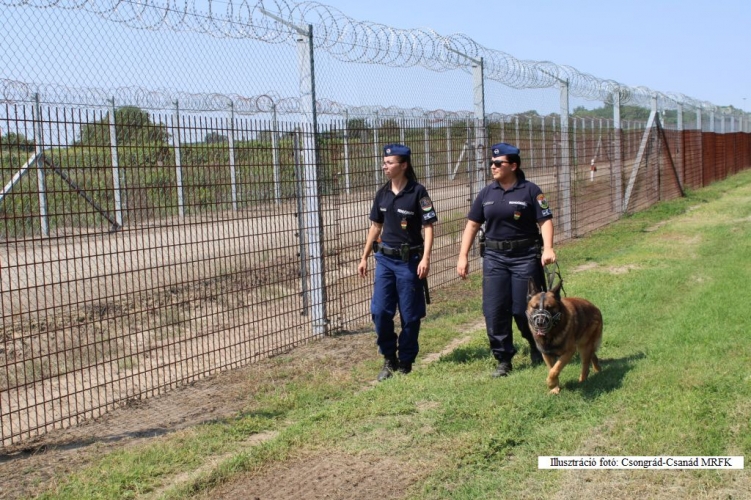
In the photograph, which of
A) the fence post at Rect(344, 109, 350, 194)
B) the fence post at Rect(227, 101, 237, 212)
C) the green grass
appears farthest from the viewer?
the fence post at Rect(344, 109, 350, 194)

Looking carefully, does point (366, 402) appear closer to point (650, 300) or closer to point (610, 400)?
point (610, 400)

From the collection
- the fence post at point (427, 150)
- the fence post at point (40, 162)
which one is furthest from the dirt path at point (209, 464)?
the fence post at point (427, 150)

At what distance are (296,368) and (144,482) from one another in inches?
99.2

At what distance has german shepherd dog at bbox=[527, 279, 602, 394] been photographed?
515 centimetres

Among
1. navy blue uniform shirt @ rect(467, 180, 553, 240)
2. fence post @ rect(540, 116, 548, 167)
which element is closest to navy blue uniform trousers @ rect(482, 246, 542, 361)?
navy blue uniform shirt @ rect(467, 180, 553, 240)

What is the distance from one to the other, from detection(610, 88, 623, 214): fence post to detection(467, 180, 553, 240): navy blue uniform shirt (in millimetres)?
12583

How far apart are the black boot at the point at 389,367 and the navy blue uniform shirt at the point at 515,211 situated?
134cm

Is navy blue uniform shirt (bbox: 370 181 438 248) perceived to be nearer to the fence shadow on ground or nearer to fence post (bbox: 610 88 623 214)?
the fence shadow on ground

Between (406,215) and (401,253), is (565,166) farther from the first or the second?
(401,253)

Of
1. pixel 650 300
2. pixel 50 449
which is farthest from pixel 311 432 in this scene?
pixel 650 300

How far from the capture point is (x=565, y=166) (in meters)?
14.8

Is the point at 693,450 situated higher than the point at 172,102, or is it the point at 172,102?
the point at 172,102

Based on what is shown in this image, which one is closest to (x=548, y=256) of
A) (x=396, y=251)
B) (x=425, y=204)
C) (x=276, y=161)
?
(x=425, y=204)

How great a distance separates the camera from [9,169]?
4.97 m
